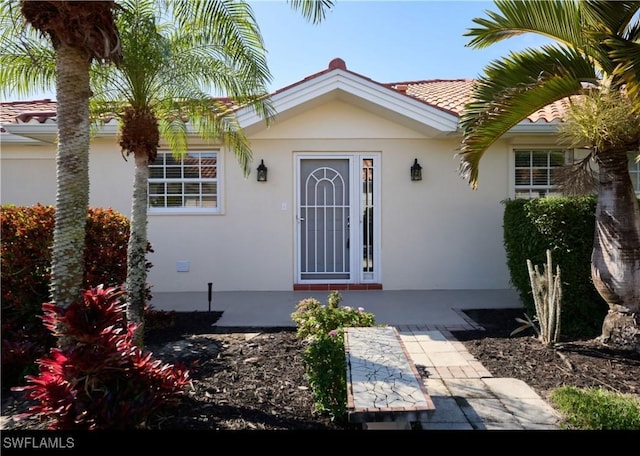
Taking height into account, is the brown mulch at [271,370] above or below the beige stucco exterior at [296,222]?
below

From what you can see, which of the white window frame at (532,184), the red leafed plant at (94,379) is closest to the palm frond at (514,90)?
the white window frame at (532,184)

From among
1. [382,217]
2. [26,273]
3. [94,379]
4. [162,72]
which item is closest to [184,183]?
[162,72]

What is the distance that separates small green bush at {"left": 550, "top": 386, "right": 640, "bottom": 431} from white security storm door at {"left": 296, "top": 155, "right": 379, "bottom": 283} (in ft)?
16.3

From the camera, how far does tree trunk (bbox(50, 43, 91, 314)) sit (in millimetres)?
3365

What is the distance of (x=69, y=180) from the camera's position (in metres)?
3.39

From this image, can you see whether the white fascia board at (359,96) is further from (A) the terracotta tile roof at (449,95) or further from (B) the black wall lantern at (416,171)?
(B) the black wall lantern at (416,171)

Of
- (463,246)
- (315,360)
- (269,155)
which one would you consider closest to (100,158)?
(269,155)

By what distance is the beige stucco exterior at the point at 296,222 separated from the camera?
27.0 ft

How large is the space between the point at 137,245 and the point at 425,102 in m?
5.61

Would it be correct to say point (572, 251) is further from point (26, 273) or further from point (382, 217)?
point (26, 273)

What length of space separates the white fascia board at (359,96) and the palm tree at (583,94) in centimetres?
252

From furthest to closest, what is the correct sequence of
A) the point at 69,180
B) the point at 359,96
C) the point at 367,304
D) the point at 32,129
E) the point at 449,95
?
the point at 449,95, the point at 359,96, the point at 32,129, the point at 367,304, the point at 69,180

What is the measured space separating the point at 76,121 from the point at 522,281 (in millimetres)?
5886

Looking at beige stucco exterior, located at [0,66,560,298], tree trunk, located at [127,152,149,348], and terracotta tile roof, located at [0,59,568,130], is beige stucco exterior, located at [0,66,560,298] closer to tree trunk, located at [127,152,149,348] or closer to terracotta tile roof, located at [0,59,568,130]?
terracotta tile roof, located at [0,59,568,130]
